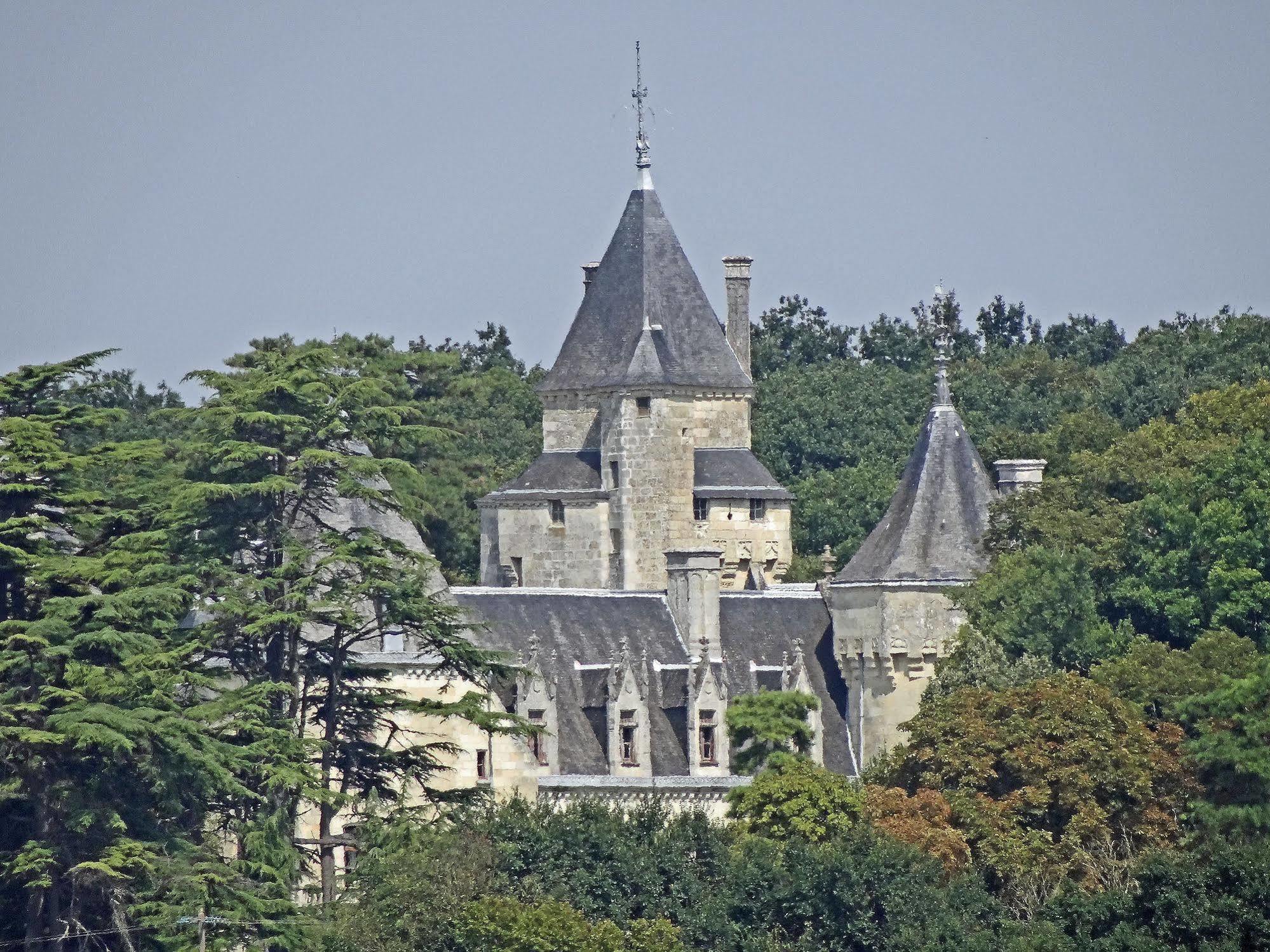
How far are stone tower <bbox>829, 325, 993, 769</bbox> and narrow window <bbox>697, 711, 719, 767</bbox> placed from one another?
3.28 meters

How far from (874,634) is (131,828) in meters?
21.7

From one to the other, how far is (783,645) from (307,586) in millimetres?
18370

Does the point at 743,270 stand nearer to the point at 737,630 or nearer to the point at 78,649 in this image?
the point at 737,630

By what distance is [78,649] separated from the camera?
61.5 meters

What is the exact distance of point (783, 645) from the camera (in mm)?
80375

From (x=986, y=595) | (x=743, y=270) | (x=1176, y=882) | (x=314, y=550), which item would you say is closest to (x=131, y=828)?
(x=314, y=550)

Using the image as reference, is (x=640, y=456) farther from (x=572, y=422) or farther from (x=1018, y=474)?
(x=1018, y=474)

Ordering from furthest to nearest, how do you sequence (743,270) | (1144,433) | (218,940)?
(743,270) → (1144,433) → (218,940)

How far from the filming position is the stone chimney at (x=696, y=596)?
79438 millimetres

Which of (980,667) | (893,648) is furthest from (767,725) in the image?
(980,667)

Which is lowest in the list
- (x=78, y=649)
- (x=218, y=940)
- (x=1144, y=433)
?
(x=218, y=940)

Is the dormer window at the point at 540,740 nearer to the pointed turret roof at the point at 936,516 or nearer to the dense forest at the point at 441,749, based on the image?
the dense forest at the point at 441,749

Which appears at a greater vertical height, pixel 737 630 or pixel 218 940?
pixel 737 630

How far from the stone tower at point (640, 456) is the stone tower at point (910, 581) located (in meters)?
7.25
